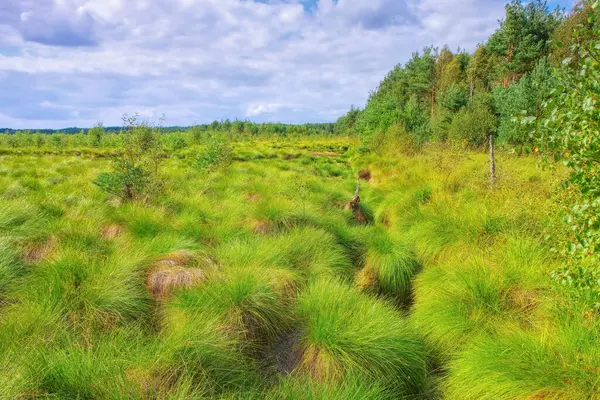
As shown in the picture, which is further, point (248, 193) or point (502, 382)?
point (248, 193)

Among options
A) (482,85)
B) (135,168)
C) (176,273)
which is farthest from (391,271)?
(482,85)

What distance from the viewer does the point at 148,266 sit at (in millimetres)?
5312

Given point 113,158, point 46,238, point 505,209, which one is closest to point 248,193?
point 113,158

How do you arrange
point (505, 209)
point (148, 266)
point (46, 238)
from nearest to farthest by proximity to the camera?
point (148, 266) < point (46, 238) < point (505, 209)

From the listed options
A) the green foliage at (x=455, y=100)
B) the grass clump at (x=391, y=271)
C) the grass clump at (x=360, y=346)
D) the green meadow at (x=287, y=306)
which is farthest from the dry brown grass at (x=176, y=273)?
the green foliage at (x=455, y=100)

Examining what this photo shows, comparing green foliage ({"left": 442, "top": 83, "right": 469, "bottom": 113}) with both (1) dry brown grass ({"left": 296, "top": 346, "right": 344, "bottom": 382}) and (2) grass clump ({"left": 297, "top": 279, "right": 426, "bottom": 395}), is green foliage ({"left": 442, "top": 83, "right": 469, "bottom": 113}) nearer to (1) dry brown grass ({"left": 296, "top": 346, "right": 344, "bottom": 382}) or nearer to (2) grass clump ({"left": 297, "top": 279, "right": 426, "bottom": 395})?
(2) grass clump ({"left": 297, "top": 279, "right": 426, "bottom": 395})

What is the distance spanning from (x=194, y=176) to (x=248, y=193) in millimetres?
4447

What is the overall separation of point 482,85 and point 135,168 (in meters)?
44.4

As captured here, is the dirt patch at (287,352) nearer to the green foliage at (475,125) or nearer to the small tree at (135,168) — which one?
the small tree at (135,168)

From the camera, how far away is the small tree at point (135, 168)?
9707mm

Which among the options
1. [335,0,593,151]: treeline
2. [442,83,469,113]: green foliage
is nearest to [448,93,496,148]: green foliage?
[335,0,593,151]: treeline

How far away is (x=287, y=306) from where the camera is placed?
4.89 metres

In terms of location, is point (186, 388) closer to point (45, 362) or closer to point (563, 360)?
point (45, 362)

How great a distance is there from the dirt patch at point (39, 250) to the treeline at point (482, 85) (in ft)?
38.7
